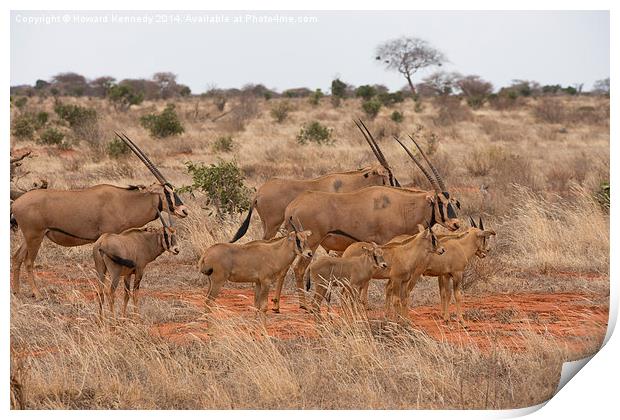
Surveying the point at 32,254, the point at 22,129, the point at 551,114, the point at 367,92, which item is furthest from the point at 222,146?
the point at 367,92

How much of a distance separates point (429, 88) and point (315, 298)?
206 ft

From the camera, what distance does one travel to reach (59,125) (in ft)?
117

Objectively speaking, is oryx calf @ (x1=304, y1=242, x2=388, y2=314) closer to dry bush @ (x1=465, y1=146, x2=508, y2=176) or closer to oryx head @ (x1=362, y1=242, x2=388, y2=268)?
oryx head @ (x1=362, y1=242, x2=388, y2=268)

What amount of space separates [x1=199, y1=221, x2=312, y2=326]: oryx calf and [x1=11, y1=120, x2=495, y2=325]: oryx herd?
10 mm

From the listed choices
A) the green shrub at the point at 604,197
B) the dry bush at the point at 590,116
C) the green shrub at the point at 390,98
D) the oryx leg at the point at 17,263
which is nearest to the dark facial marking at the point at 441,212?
the oryx leg at the point at 17,263

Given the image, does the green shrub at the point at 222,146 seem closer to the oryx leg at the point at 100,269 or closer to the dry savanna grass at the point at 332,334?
the dry savanna grass at the point at 332,334

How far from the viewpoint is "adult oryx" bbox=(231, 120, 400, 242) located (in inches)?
473

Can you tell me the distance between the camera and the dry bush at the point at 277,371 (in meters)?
7.75

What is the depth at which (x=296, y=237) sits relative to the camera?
9.92 meters

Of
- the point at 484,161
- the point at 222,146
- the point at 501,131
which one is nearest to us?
the point at 484,161

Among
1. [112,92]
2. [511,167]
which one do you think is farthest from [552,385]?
[112,92]

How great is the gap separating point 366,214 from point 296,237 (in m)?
1.34

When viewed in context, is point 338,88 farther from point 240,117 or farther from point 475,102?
point 240,117

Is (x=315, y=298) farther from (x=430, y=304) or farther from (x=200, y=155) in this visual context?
(x=200, y=155)
